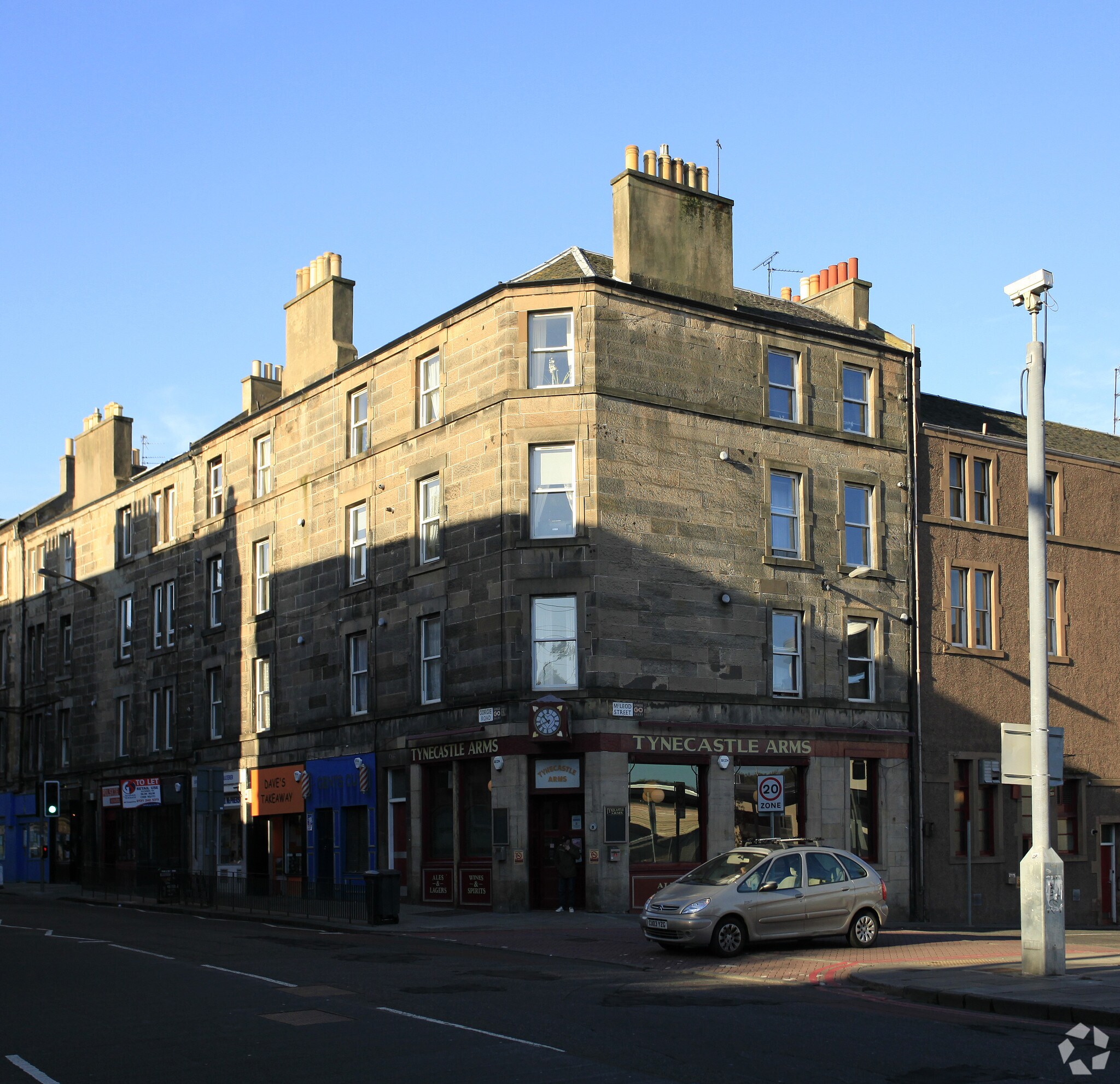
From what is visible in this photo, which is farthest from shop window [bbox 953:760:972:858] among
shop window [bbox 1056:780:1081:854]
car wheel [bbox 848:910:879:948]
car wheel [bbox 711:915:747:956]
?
car wheel [bbox 711:915:747:956]

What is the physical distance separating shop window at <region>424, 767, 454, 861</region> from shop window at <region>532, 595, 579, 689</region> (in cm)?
371

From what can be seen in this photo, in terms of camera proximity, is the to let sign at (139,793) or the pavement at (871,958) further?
the to let sign at (139,793)

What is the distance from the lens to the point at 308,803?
36.4m

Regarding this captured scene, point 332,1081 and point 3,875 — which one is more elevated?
point 332,1081

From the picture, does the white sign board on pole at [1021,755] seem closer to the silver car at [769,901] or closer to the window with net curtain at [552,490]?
the silver car at [769,901]

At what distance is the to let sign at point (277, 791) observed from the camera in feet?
122

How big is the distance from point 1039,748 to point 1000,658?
61.8 ft

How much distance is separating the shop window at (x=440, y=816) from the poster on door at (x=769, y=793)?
22.3ft

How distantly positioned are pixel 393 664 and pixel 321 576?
4.48 metres

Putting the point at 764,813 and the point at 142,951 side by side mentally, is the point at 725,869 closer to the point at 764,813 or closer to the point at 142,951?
the point at 142,951

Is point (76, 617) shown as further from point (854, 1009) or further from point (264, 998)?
point (854, 1009)

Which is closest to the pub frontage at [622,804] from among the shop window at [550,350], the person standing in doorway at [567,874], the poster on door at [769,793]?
the poster on door at [769,793]

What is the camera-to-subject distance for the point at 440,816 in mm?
31672

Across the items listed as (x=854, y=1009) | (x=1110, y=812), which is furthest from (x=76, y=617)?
(x=854, y=1009)
